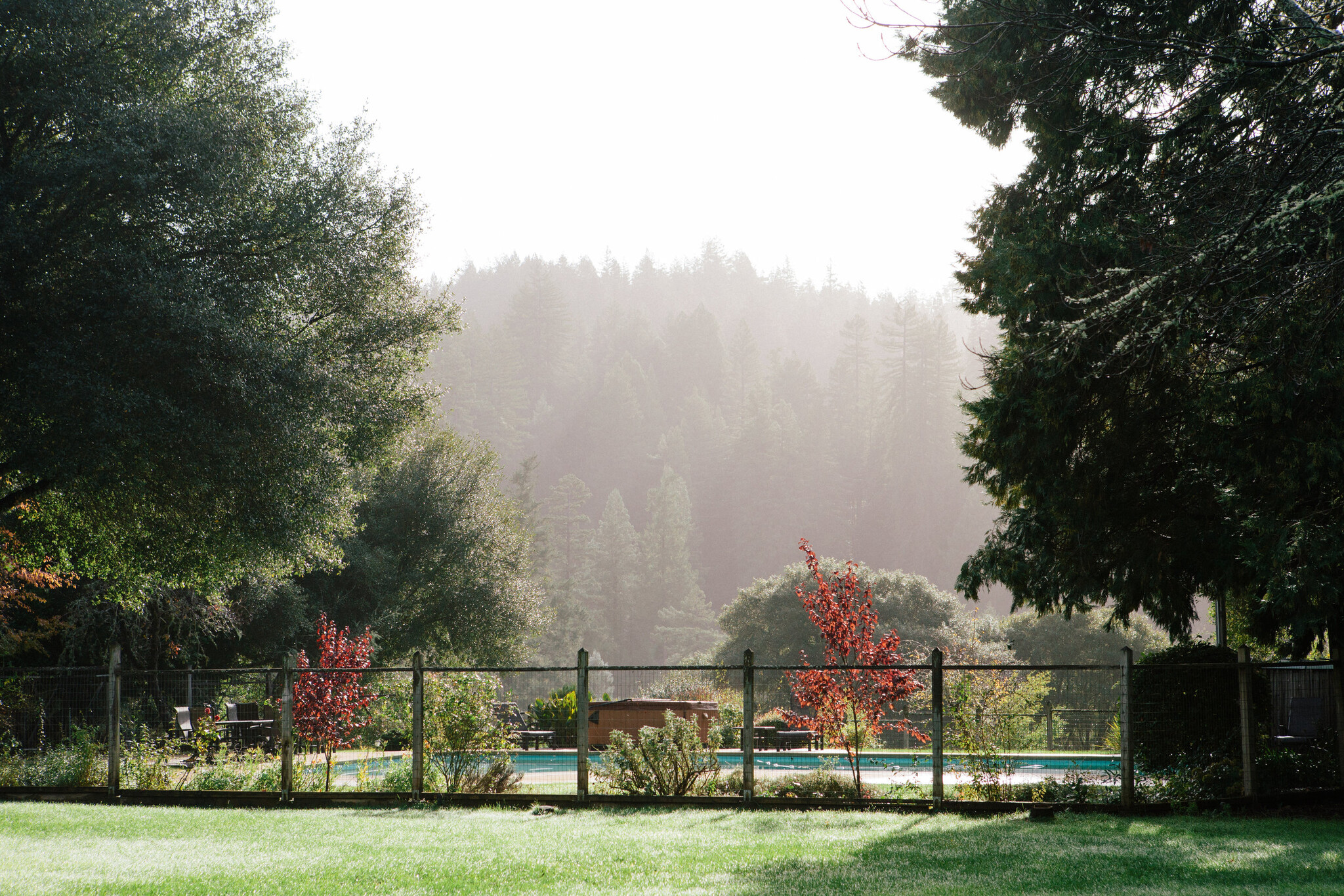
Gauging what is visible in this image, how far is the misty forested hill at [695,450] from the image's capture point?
2872 inches

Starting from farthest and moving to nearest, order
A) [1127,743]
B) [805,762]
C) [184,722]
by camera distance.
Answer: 1. [805,762]
2. [184,722]
3. [1127,743]

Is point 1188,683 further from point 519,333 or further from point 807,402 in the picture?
point 519,333

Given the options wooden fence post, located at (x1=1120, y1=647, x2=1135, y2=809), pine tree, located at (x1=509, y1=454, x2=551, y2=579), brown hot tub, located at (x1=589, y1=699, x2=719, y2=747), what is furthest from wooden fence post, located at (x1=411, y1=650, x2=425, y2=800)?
pine tree, located at (x1=509, y1=454, x2=551, y2=579)

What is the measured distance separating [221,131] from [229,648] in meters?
15.2

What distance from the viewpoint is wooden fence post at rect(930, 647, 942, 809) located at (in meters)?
11.1

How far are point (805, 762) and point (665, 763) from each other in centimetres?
466

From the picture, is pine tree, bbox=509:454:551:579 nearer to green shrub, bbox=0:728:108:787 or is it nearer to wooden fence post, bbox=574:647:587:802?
green shrub, bbox=0:728:108:787

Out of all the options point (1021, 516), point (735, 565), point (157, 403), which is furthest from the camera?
point (735, 565)

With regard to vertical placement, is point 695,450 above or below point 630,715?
above

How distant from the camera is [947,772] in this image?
13805 millimetres

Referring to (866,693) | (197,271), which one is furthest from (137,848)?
(866,693)

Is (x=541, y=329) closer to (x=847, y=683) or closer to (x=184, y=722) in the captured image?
(x=184, y=722)

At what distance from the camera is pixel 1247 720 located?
10.8 metres

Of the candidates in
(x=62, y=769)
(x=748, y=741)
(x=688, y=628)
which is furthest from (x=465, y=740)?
(x=688, y=628)
